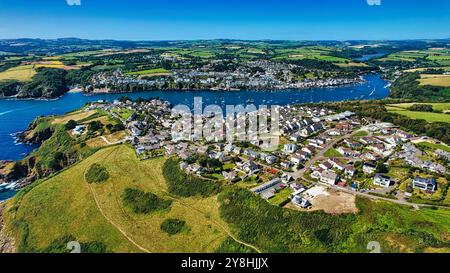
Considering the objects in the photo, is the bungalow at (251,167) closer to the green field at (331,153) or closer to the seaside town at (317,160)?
the seaside town at (317,160)

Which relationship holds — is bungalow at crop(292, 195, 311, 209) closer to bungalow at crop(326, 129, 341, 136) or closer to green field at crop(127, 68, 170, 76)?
bungalow at crop(326, 129, 341, 136)

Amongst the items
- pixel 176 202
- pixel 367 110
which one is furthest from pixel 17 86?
pixel 367 110

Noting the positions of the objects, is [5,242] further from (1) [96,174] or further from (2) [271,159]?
(2) [271,159]

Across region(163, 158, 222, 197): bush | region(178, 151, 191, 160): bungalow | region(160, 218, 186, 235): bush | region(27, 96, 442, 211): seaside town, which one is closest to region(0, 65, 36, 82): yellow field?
region(27, 96, 442, 211): seaside town

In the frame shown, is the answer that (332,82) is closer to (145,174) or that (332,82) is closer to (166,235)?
(145,174)

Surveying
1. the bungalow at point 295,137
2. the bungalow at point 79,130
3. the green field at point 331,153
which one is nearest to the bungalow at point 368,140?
the green field at point 331,153

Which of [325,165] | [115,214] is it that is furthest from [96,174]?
[325,165]
